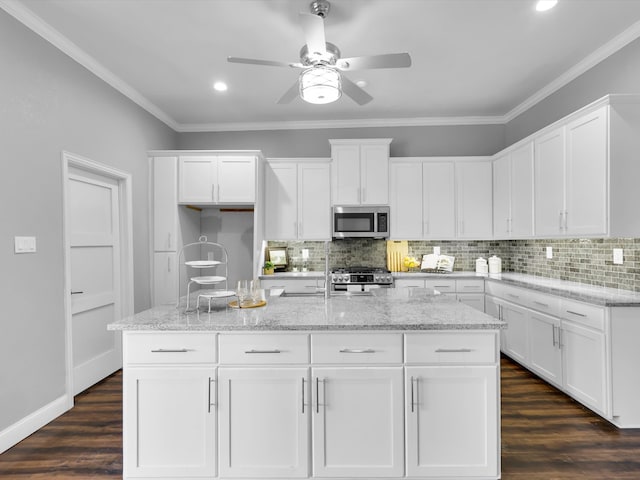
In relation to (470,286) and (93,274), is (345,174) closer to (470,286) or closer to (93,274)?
(470,286)

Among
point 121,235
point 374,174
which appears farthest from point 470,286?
point 121,235

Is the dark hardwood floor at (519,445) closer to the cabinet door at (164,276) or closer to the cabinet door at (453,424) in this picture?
the cabinet door at (453,424)

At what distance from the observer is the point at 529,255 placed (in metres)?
4.36

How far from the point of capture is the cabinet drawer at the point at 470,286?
4305 mm

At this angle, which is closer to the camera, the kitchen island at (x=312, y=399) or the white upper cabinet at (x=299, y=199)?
the kitchen island at (x=312, y=399)

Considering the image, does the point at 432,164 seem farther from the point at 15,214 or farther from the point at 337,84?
the point at 15,214

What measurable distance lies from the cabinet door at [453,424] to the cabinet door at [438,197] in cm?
296

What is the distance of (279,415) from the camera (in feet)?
6.13

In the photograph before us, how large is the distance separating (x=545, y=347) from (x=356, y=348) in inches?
89.3

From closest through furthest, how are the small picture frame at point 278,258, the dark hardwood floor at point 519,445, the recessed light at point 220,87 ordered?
the dark hardwood floor at point 519,445 → the recessed light at point 220,87 → the small picture frame at point 278,258

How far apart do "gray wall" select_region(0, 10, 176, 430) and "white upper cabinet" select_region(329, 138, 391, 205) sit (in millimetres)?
2670

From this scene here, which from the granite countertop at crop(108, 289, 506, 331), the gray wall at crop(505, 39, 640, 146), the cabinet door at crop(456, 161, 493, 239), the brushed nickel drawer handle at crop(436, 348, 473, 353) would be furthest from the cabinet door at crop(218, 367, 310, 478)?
the cabinet door at crop(456, 161, 493, 239)

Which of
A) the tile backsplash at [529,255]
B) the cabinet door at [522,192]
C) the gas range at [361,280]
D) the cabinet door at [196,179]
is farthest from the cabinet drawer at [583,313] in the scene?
the cabinet door at [196,179]

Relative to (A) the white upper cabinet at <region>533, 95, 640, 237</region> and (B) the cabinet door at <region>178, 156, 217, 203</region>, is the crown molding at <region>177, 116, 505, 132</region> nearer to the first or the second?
(B) the cabinet door at <region>178, 156, 217, 203</region>
